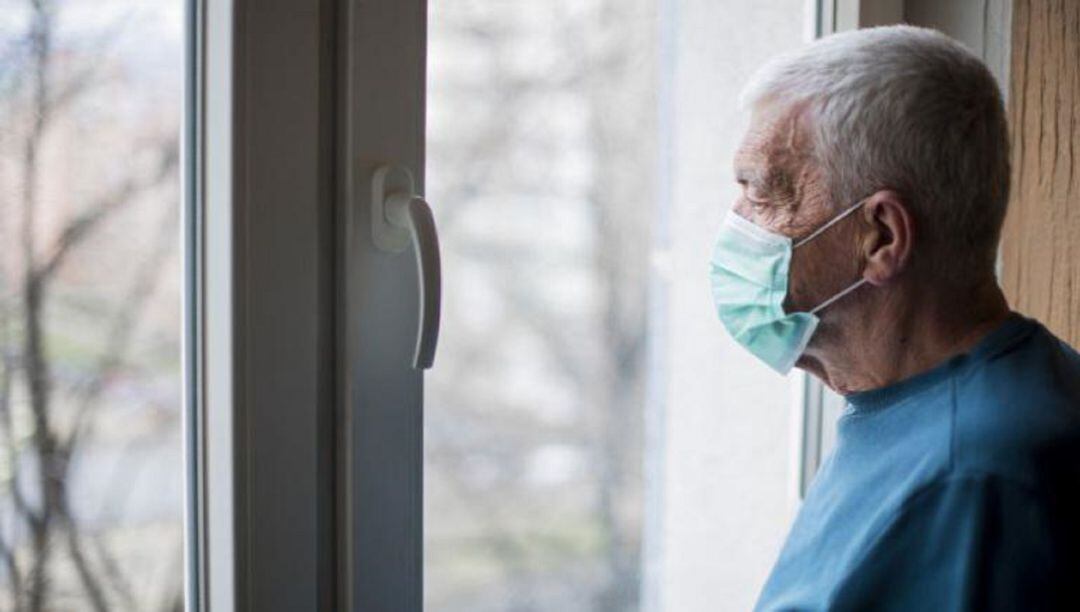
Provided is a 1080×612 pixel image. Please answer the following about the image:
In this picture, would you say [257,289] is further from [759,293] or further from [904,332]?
[904,332]

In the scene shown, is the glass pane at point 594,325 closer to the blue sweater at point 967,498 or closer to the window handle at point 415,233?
the window handle at point 415,233

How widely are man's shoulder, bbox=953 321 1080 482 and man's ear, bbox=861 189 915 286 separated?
120 millimetres

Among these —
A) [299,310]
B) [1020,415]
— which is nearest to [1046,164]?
[1020,415]

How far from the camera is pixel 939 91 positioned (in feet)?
3.64

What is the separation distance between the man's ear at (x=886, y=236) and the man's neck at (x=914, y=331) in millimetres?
28

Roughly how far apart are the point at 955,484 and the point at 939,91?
1.16 ft

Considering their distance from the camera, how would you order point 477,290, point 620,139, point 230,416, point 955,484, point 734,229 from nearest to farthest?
point 955,484
point 230,416
point 734,229
point 477,290
point 620,139

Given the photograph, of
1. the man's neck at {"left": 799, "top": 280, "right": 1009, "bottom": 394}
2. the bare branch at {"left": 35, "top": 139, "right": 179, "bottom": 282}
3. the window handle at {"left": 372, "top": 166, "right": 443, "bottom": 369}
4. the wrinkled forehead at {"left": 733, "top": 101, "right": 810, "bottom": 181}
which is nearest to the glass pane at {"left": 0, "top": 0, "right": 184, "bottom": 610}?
the bare branch at {"left": 35, "top": 139, "right": 179, "bottom": 282}

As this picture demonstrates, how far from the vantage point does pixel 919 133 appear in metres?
1.10

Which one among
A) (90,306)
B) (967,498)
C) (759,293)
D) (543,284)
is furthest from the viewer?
(543,284)

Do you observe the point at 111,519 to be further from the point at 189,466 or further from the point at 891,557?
the point at 891,557

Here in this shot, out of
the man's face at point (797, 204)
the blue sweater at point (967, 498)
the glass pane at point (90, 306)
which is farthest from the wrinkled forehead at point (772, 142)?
the glass pane at point (90, 306)

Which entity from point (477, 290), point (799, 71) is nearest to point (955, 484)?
point (799, 71)

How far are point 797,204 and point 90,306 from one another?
0.67 metres
